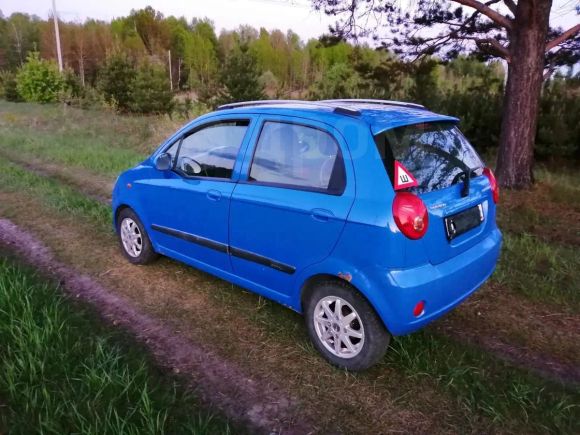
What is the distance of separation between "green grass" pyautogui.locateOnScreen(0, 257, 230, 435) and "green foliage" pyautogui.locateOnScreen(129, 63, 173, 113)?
59.8ft

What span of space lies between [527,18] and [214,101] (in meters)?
14.6

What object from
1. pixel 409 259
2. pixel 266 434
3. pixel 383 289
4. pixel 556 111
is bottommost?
pixel 266 434

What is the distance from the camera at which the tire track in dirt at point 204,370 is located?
8.11 ft

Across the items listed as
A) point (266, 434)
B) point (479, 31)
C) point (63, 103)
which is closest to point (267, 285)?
point (266, 434)

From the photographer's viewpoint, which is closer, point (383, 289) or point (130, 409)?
point (130, 409)

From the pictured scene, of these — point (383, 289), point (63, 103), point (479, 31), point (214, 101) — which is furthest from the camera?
point (63, 103)

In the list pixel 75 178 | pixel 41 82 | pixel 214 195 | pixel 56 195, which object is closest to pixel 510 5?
pixel 214 195

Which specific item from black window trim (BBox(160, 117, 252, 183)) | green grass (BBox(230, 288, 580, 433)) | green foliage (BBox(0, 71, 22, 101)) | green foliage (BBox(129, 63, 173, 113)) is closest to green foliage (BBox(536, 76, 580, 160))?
green grass (BBox(230, 288, 580, 433))

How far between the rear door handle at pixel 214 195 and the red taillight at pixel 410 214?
144cm

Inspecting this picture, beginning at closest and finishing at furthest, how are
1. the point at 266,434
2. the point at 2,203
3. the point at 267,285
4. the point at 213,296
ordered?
the point at 266,434 < the point at 267,285 < the point at 213,296 < the point at 2,203

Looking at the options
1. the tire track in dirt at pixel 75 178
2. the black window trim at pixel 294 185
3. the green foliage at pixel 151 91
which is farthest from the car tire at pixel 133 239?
the green foliage at pixel 151 91

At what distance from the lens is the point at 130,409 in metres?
2.37

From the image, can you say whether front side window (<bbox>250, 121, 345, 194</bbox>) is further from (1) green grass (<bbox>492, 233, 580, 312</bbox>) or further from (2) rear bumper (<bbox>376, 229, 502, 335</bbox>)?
(1) green grass (<bbox>492, 233, 580, 312</bbox>)

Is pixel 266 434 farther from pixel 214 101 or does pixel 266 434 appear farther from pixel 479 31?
pixel 214 101
